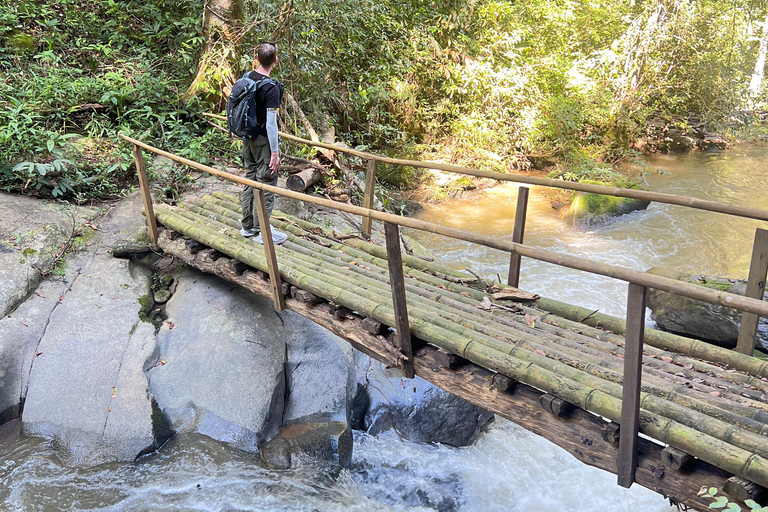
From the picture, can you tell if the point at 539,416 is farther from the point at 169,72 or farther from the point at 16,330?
the point at 169,72

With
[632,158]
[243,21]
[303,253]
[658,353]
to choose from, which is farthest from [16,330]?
[632,158]

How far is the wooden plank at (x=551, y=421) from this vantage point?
2.62 m

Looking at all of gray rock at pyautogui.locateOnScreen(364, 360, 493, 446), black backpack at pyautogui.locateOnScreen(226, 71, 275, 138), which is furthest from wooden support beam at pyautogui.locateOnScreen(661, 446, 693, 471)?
black backpack at pyautogui.locateOnScreen(226, 71, 275, 138)

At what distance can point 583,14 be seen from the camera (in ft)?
54.8

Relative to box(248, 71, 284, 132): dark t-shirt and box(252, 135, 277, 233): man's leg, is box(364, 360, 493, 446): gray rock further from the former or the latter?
box(248, 71, 284, 132): dark t-shirt

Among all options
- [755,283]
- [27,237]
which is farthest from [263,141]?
[755,283]

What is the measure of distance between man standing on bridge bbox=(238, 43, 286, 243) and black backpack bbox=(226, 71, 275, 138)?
0.03 m

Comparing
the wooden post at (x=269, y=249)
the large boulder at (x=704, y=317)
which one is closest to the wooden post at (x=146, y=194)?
the wooden post at (x=269, y=249)

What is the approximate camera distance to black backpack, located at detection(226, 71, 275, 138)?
454 centimetres

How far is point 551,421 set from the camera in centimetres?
314

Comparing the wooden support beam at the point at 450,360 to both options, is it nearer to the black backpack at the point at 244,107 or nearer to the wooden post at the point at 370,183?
the black backpack at the point at 244,107

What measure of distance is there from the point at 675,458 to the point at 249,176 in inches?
155

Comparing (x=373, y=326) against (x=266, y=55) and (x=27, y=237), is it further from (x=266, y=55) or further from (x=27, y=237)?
(x=27, y=237)

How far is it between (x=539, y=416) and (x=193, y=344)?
327 cm
